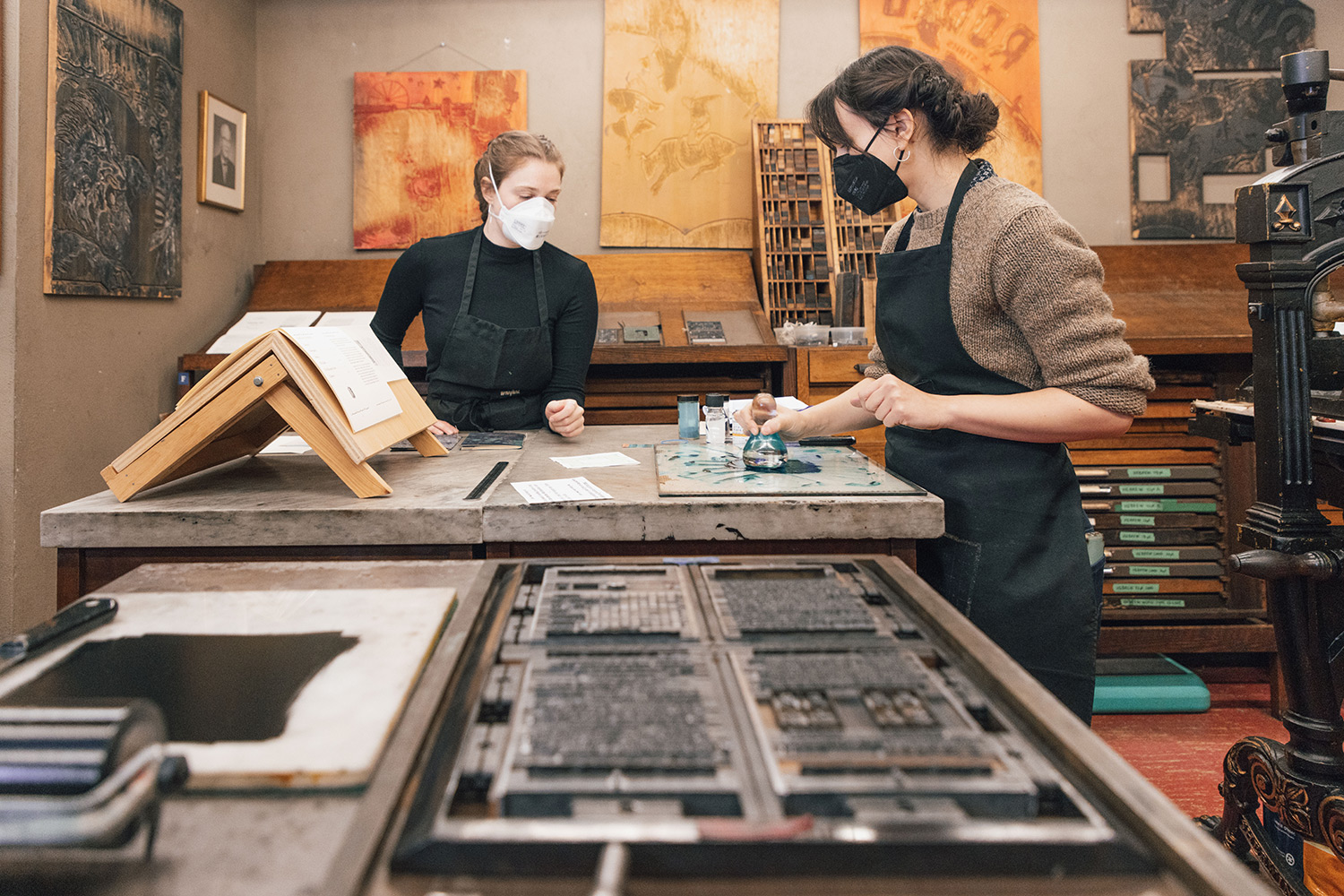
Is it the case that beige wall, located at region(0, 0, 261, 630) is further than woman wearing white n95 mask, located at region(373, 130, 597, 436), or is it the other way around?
beige wall, located at region(0, 0, 261, 630)

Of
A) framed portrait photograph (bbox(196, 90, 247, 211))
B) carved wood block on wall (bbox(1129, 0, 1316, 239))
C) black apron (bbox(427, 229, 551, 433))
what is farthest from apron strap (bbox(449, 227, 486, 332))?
carved wood block on wall (bbox(1129, 0, 1316, 239))

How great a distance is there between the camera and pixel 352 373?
168 cm

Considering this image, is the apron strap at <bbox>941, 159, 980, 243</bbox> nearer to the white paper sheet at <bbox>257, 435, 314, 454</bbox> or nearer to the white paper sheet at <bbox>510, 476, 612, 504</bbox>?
the white paper sheet at <bbox>510, 476, 612, 504</bbox>

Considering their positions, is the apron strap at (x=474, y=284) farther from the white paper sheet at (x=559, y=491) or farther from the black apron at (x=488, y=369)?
the white paper sheet at (x=559, y=491)

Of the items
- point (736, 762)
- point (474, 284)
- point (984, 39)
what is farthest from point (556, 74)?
point (736, 762)

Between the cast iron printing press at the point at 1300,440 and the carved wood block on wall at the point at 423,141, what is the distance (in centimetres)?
357

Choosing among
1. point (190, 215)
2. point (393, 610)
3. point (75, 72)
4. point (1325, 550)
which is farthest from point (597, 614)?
point (190, 215)

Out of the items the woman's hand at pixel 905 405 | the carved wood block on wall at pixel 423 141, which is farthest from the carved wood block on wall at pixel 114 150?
the woman's hand at pixel 905 405

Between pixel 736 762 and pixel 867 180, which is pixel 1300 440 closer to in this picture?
pixel 867 180

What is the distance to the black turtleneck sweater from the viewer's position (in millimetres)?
2678

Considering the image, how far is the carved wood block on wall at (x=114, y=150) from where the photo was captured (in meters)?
3.18

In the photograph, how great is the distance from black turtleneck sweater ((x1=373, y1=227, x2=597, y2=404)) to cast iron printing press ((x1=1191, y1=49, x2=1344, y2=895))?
186 cm

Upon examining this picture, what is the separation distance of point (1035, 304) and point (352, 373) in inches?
52.0

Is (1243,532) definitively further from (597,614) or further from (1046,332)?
(597,614)
